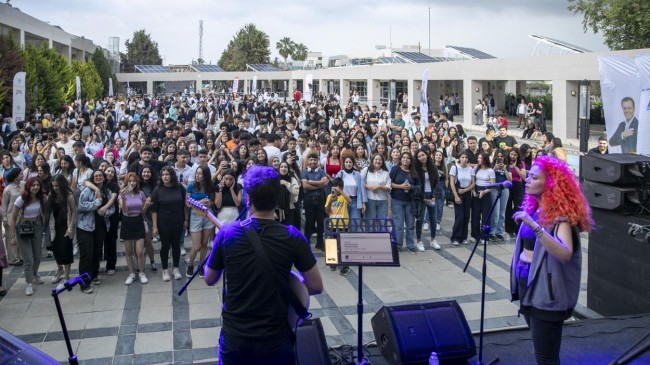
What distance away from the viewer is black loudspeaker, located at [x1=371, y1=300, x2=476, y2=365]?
4793mm

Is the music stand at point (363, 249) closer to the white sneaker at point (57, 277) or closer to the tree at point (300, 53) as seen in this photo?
the white sneaker at point (57, 277)

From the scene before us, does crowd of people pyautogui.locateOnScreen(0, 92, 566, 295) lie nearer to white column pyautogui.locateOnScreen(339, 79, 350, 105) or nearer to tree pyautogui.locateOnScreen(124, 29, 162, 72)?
white column pyautogui.locateOnScreen(339, 79, 350, 105)

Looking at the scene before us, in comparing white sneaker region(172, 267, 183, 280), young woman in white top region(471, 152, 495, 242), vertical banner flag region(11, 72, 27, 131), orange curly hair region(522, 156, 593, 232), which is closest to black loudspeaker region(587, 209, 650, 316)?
orange curly hair region(522, 156, 593, 232)

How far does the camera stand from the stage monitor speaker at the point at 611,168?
6184 millimetres

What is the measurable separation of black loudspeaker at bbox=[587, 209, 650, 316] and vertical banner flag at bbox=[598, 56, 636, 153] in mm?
2150

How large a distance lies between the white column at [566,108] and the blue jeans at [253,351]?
23.3 metres

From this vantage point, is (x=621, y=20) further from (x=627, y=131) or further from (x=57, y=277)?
(x=57, y=277)

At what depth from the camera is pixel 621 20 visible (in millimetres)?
32781

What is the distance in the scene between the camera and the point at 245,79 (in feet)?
217

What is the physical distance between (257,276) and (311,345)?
189 centimetres

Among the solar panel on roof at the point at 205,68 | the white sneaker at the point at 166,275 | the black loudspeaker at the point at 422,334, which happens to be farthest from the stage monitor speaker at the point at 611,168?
the solar panel on roof at the point at 205,68

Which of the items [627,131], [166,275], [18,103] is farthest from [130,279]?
[18,103]

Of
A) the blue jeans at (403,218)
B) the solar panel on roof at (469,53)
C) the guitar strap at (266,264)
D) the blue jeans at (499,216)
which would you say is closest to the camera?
the guitar strap at (266,264)

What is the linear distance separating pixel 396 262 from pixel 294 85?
60.5 metres
